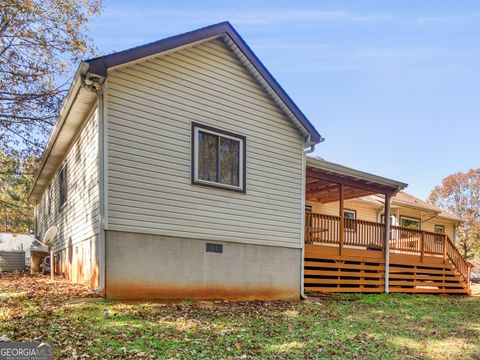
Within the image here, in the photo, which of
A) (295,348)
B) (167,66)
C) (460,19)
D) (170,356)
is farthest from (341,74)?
(170,356)

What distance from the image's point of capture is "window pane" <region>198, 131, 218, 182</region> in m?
8.82

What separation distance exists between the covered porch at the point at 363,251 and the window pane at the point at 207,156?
360 centimetres

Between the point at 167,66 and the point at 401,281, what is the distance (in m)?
11.5

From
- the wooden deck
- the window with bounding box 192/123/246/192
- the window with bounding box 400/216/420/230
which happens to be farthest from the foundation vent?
the window with bounding box 400/216/420/230

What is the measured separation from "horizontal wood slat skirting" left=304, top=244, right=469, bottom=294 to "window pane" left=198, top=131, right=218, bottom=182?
4408 mm

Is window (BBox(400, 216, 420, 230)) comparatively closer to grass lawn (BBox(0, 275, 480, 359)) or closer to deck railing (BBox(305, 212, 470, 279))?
deck railing (BBox(305, 212, 470, 279))

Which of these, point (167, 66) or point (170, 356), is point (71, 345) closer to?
point (170, 356)

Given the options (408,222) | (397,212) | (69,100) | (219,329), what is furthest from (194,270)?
(408,222)

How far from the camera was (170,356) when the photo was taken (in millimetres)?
4484

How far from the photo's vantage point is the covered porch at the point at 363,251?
12.0 metres

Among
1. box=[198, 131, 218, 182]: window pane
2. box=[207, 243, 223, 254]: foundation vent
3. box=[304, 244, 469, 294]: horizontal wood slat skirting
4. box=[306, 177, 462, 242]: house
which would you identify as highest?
box=[198, 131, 218, 182]: window pane

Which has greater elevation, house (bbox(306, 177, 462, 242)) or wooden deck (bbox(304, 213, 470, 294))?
house (bbox(306, 177, 462, 242))

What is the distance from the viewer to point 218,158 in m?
9.06

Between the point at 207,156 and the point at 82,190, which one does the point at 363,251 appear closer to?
the point at 207,156
